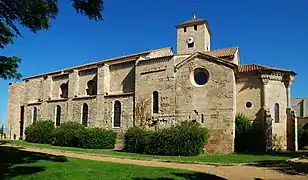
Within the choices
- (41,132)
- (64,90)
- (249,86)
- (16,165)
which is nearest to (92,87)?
→ (64,90)

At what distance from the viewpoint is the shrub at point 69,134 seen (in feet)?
101

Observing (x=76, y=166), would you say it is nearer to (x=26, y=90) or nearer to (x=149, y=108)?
(x=149, y=108)

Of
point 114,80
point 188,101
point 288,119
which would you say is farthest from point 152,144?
point 288,119

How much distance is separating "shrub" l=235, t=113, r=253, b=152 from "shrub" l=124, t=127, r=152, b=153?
8.16m

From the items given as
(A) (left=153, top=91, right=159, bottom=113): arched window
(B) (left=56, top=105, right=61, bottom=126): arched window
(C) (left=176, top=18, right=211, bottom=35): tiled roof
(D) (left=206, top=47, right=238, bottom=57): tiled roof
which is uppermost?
(C) (left=176, top=18, right=211, bottom=35): tiled roof

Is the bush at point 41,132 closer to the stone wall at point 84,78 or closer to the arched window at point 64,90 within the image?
the arched window at point 64,90

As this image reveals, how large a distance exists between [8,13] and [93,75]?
2450 centimetres

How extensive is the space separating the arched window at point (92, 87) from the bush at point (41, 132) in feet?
19.8

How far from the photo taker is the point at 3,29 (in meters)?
14.8

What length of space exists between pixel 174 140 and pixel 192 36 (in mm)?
22290

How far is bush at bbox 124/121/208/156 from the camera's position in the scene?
931 inches

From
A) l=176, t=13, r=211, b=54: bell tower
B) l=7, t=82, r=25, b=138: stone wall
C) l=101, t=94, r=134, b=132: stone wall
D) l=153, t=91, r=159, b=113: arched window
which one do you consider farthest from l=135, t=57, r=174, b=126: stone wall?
l=7, t=82, r=25, b=138: stone wall

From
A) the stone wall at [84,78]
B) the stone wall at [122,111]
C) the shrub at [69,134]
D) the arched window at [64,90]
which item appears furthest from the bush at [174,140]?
the arched window at [64,90]

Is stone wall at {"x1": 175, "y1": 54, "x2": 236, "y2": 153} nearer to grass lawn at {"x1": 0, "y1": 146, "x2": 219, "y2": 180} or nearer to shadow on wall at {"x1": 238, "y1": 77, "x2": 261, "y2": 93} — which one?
shadow on wall at {"x1": 238, "y1": 77, "x2": 261, "y2": 93}
